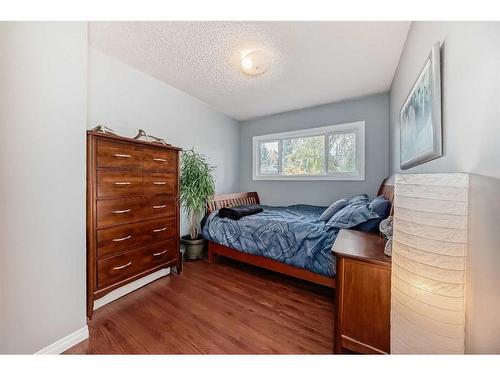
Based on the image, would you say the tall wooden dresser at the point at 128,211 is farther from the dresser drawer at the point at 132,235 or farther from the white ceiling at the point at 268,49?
the white ceiling at the point at 268,49

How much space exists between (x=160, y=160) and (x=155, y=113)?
91cm

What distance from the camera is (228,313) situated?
5.36ft

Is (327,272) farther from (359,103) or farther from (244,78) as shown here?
(359,103)

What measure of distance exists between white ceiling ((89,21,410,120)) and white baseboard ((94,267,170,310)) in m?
2.31

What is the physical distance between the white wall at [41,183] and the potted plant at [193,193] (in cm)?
132

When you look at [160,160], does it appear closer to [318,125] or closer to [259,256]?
[259,256]

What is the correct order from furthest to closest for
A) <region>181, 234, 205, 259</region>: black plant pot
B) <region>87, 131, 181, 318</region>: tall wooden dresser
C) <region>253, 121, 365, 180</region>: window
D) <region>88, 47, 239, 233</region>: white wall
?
<region>253, 121, 365, 180</region>: window → <region>181, 234, 205, 259</region>: black plant pot → <region>88, 47, 239, 233</region>: white wall → <region>87, 131, 181, 318</region>: tall wooden dresser

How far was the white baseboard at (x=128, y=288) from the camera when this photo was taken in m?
1.72

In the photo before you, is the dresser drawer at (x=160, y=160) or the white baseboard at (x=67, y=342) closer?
the white baseboard at (x=67, y=342)

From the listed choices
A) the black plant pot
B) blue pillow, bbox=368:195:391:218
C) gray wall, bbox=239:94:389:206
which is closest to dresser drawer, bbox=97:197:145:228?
the black plant pot

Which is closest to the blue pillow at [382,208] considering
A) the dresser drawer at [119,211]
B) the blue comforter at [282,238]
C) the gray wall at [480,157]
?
the blue comforter at [282,238]

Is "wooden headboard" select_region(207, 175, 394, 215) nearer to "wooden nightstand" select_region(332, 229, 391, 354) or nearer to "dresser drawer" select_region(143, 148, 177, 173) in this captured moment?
"dresser drawer" select_region(143, 148, 177, 173)

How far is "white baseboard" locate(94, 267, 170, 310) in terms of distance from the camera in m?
1.72
